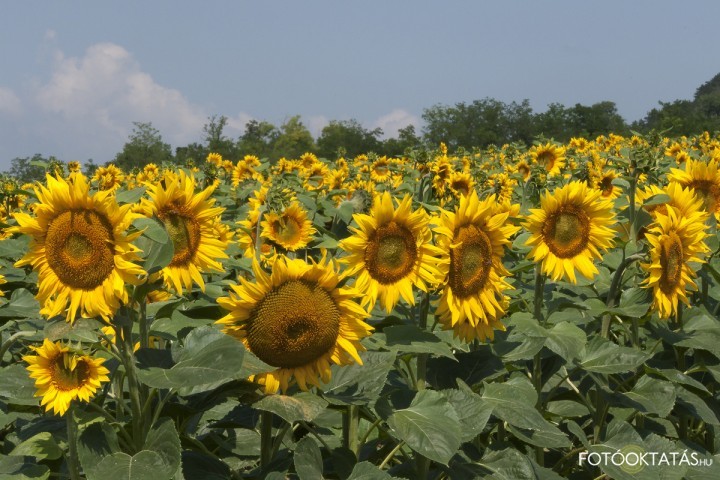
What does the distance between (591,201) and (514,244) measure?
443 mm

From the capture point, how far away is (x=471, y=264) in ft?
10.5

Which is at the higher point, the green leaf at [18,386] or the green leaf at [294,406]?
the green leaf at [18,386]

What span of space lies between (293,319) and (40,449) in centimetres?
105

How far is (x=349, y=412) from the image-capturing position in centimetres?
313

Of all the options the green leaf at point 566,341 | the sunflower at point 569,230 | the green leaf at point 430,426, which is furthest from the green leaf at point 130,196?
the sunflower at point 569,230

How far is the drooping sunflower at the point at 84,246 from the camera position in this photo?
2.55m

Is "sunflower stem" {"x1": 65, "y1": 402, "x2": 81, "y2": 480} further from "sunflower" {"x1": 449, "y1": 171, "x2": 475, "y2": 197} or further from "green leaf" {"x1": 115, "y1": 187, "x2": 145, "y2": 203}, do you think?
"sunflower" {"x1": 449, "y1": 171, "x2": 475, "y2": 197}

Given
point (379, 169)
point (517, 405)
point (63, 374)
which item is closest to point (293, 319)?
point (63, 374)

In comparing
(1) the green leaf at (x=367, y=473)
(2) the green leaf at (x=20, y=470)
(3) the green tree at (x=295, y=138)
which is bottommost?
(1) the green leaf at (x=367, y=473)

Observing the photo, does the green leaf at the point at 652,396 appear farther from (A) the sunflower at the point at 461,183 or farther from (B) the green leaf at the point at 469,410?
(A) the sunflower at the point at 461,183

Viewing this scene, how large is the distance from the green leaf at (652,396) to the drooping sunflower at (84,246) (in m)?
2.31

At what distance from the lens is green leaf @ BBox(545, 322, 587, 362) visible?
319 centimetres

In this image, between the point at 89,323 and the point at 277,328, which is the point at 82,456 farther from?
the point at 277,328

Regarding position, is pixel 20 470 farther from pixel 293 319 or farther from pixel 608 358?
pixel 608 358
